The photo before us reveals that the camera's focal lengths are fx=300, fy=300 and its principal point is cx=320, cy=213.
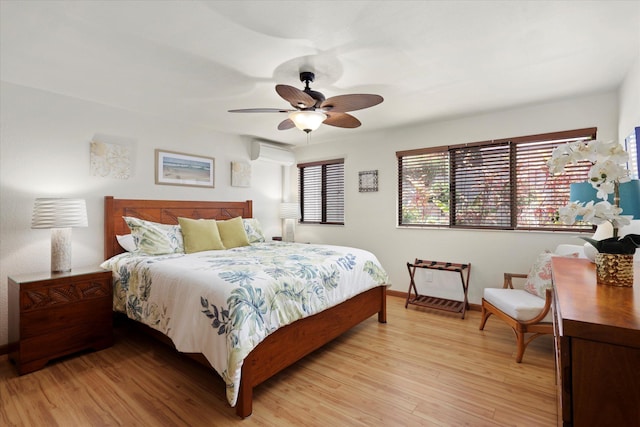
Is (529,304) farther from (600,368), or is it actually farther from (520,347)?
(600,368)

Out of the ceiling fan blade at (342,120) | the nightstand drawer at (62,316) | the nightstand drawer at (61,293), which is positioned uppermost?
the ceiling fan blade at (342,120)

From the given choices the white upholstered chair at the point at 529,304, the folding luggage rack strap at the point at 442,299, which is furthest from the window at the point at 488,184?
the white upholstered chair at the point at 529,304

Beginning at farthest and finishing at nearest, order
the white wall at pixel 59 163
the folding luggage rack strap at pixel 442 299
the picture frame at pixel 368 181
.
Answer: the picture frame at pixel 368 181 < the folding luggage rack strap at pixel 442 299 < the white wall at pixel 59 163

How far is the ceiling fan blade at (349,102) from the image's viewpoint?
2.23 meters

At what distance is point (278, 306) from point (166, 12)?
189cm

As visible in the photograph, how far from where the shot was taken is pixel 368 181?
14.8 feet

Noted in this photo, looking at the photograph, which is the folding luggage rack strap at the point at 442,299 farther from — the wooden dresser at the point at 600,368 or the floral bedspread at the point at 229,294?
the wooden dresser at the point at 600,368

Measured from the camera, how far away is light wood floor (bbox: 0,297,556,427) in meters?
1.78

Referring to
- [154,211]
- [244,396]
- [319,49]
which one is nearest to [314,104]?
[319,49]

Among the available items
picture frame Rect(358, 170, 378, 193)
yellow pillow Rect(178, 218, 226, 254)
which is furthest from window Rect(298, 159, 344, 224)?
yellow pillow Rect(178, 218, 226, 254)

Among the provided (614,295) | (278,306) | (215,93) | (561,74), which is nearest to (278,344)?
(278,306)

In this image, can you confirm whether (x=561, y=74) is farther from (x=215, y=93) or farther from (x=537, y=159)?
(x=215, y=93)

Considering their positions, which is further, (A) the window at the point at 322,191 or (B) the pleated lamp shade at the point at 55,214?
(A) the window at the point at 322,191

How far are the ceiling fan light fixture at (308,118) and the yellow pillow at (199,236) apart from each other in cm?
171
